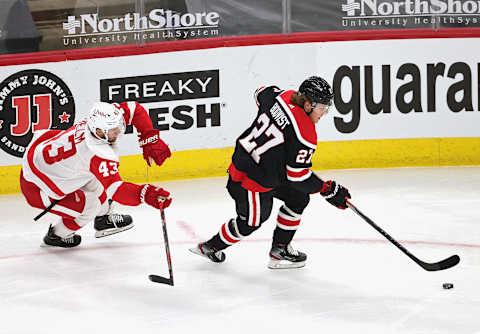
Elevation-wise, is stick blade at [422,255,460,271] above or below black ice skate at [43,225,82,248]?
above

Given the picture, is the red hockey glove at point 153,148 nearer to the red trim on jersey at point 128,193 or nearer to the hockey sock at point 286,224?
the red trim on jersey at point 128,193

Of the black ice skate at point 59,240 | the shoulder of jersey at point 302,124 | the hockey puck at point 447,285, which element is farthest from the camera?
the black ice skate at point 59,240

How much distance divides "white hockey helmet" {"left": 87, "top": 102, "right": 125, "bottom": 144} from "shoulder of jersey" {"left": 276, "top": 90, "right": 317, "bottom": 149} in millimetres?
835

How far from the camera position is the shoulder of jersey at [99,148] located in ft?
14.4

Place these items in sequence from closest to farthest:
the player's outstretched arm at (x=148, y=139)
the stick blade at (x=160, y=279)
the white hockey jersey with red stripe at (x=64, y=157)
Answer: the stick blade at (x=160, y=279) → the white hockey jersey with red stripe at (x=64, y=157) → the player's outstretched arm at (x=148, y=139)

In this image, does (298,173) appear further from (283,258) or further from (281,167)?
(283,258)

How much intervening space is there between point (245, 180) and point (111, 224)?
1.31 m

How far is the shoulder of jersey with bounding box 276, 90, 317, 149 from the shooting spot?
161 inches

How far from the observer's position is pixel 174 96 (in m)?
6.59

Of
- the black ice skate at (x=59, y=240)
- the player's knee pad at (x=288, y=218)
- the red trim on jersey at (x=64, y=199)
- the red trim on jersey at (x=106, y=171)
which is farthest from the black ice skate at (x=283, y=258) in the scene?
the black ice skate at (x=59, y=240)

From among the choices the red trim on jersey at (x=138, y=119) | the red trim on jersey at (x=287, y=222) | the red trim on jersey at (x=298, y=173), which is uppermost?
the red trim on jersey at (x=138, y=119)

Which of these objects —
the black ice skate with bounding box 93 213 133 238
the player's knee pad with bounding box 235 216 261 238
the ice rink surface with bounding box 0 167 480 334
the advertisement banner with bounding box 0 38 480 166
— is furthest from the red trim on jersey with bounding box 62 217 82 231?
the advertisement banner with bounding box 0 38 480 166

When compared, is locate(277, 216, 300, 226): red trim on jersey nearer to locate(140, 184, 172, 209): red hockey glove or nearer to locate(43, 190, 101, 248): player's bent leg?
locate(140, 184, 172, 209): red hockey glove

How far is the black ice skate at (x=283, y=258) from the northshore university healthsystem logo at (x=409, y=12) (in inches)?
112
